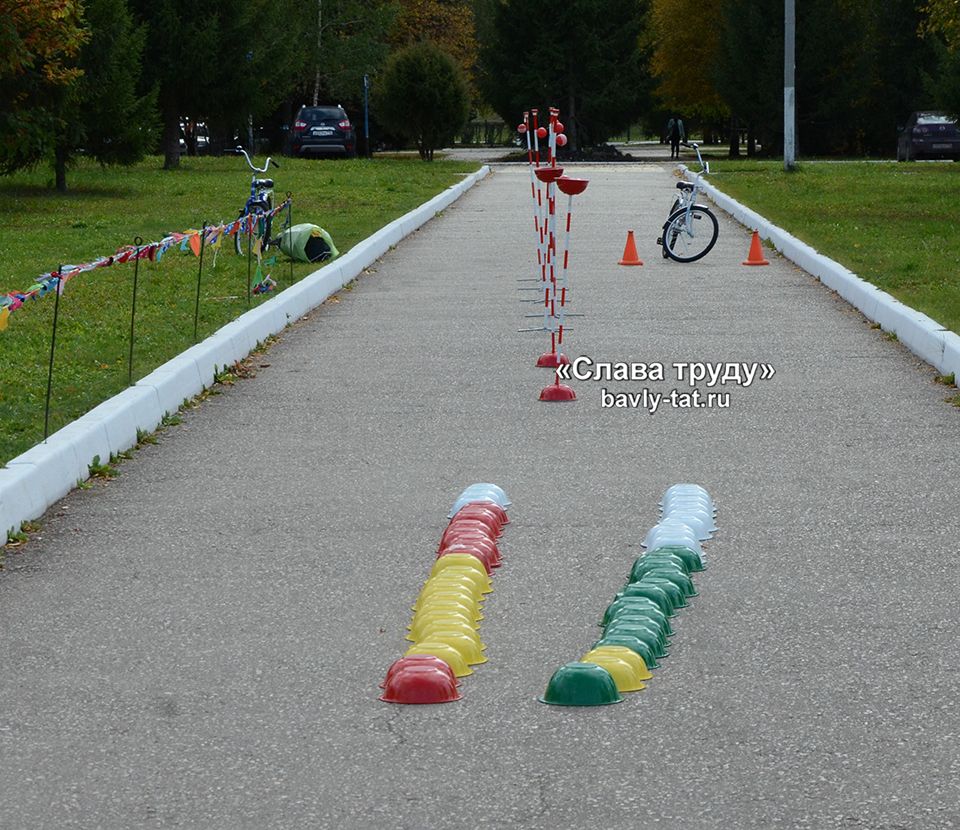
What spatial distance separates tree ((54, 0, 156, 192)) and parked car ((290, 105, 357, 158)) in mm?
19093

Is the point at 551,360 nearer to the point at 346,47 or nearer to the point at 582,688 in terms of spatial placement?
the point at 582,688

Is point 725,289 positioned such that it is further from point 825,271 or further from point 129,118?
point 129,118

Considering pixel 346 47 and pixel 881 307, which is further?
pixel 346 47

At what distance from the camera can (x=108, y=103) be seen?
3036cm

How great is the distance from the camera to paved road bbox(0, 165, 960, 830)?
4.54 meters

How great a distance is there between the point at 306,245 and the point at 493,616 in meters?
13.5

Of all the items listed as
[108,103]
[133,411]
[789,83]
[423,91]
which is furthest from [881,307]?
[423,91]

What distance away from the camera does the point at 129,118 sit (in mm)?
30797

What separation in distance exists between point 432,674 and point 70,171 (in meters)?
34.1

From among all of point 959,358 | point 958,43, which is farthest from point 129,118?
point 959,358

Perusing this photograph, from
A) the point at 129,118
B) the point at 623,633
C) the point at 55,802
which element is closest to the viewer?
the point at 55,802

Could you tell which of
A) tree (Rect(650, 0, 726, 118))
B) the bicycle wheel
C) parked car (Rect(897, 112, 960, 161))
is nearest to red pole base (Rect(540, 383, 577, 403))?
the bicycle wheel

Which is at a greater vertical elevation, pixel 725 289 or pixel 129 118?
pixel 129 118

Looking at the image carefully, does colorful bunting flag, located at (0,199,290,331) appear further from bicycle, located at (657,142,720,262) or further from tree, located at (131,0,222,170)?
tree, located at (131,0,222,170)
